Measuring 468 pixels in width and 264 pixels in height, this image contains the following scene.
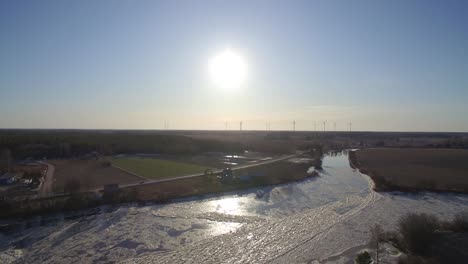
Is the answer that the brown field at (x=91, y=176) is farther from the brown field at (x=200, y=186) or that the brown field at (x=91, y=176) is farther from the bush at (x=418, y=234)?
the bush at (x=418, y=234)

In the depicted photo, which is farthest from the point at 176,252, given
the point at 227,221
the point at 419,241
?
the point at 419,241

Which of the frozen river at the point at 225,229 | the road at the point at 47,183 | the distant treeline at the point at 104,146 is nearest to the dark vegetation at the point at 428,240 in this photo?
the frozen river at the point at 225,229

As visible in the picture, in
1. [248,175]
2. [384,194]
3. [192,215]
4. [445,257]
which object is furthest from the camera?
[248,175]

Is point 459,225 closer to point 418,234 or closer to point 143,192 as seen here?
point 418,234

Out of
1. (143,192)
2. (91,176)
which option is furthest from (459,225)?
(91,176)

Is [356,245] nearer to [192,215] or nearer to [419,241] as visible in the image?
[419,241]

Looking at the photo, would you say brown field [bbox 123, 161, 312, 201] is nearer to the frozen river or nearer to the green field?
the frozen river
